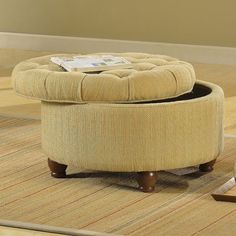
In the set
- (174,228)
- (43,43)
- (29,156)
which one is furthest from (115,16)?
(174,228)

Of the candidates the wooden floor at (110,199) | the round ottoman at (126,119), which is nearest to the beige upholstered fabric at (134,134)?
the round ottoman at (126,119)

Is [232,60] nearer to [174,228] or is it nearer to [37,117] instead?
[37,117]

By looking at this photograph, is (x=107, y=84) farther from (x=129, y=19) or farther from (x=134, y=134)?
(x=129, y=19)

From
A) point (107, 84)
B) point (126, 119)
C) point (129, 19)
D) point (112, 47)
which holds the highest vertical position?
point (107, 84)

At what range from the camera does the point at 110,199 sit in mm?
3025

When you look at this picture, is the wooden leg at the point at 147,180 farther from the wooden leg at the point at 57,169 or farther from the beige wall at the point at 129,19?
the beige wall at the point at 129,19

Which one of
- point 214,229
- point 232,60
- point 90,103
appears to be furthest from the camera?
point 232,60

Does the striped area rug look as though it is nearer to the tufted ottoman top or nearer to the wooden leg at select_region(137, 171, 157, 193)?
the wooden leg at select_region(137, 171, 157, 193)

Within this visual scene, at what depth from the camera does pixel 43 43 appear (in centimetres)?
654

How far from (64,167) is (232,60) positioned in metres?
2.82

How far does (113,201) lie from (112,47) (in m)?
3.33

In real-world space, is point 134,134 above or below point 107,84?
below

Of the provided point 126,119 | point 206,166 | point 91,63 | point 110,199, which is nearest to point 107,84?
point 126,119

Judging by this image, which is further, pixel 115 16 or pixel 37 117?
pixel 115 16
